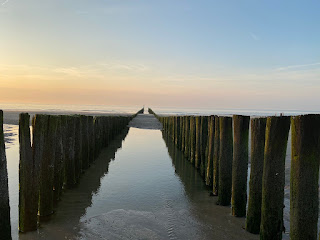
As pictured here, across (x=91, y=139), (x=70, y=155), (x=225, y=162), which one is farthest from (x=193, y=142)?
(x=70, y=155)

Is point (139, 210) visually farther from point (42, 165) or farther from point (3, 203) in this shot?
point (3, 203)

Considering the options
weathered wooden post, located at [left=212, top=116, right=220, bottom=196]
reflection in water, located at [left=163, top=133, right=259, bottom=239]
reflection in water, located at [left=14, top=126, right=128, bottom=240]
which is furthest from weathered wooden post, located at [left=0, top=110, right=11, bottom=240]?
weathered wooden post, located at [left=212, top=116, right=220, bottom=196]

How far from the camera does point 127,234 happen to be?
4402 mm

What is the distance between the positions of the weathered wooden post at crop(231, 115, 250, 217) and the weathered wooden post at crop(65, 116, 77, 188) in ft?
12.7

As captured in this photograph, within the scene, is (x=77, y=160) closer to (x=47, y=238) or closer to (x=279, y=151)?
(x=47, y=238)

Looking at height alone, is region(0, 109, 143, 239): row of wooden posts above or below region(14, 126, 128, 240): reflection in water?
above

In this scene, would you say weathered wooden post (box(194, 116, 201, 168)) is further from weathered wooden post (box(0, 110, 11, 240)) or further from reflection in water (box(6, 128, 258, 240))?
weathered wooden post (box(0, 110, 11, 240))

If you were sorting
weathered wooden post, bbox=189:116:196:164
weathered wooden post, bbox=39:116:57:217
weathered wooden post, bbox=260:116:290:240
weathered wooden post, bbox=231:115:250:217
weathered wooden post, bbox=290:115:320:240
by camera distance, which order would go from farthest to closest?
weathered wooden post, bbox=189:116:196:164
weathered wooden post, bbox=231:115:250:217
weathered wooden post, bbox=39:116:57:217
weathered wooden post, bbox=260:116:290:240
weathered wooden post, bbox=290:115:320:240

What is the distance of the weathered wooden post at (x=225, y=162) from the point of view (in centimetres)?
602

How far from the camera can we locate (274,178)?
13.8 feet

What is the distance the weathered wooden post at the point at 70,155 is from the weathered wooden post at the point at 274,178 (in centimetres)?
455

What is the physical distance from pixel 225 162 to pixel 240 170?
2.54ft

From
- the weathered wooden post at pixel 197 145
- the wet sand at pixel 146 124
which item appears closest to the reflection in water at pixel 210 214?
the weathered wooden post at pixel 197 145

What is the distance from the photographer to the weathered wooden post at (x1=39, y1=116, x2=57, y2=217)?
→ 199 inches
